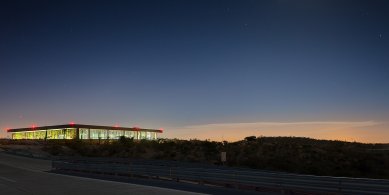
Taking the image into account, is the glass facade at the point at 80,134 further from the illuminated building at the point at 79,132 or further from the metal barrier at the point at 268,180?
the metal barrier at the point at 268,180

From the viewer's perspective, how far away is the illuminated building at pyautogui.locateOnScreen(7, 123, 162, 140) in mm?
107188

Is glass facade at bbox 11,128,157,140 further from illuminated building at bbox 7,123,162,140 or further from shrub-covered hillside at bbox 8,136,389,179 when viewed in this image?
shrub-covered hillside at bbox 8,136,389,179

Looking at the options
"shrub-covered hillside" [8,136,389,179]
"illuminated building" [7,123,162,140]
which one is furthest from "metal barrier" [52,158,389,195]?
"illuminated building" [7,123,162,140]

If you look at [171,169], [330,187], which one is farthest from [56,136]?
[330,187]

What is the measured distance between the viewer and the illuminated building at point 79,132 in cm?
10719

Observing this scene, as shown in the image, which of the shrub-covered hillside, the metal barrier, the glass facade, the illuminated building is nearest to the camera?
the metal barrier

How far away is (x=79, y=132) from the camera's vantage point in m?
107

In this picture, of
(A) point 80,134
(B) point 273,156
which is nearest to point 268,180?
(B) point 273,156

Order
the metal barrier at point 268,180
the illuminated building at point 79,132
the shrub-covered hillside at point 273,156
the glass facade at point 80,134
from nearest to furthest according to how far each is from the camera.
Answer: the metal barrier at point 268,180
the shrub-covered hillside at point 273,156
the illuminated building at point 79,132
the glass facade at point 80,134

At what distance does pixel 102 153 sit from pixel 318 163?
1194 inches

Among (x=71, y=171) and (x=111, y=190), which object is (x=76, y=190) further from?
(x=71, y=171)

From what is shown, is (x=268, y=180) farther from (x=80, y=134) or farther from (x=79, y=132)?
(x=80, y=134)

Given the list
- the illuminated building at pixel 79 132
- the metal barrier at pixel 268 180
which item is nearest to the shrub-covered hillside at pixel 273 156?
the metal barrier at pixel 268 180

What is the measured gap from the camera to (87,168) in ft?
93.2
